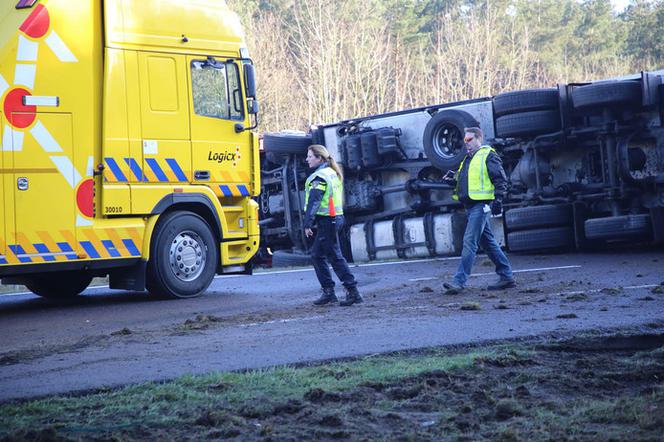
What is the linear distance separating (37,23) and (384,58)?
25489 mm

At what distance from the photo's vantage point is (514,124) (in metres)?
15.6

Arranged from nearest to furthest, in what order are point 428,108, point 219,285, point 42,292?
point 42,292, point 219,285, point 428,108

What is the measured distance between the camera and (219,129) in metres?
12.2

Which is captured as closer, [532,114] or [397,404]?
[397,404]

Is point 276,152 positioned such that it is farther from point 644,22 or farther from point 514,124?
point 644,22

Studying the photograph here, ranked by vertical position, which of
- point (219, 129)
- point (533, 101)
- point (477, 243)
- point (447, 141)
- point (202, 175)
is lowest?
point (477, 243)

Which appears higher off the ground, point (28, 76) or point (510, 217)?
point (28, 76)

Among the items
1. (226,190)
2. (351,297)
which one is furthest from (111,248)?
(351,297)

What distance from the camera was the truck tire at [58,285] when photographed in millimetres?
12562

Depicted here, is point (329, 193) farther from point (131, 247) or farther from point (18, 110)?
point (18, 110)

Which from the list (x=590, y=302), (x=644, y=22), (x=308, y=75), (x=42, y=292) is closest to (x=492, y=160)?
(x=590, y=302)

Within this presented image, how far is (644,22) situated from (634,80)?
161ft

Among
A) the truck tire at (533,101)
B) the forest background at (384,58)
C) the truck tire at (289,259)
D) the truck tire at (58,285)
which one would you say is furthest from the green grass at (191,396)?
the forest background at (384,58)

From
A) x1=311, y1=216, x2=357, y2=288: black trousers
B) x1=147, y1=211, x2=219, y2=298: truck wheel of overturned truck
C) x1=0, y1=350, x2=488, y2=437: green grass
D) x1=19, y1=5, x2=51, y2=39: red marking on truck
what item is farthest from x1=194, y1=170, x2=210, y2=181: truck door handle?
x1=0, y1=350, x2=488, y2=437: green grass
